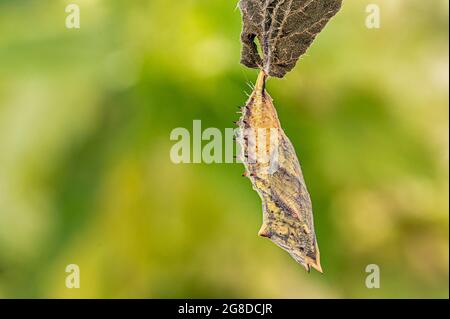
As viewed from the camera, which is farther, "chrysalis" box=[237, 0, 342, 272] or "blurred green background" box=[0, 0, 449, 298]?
"blurred green background" box=[0, 0, 449, 298]

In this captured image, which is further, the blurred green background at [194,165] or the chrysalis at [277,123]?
the blurred green background at [194,165]

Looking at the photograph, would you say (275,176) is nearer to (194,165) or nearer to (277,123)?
(277,123)

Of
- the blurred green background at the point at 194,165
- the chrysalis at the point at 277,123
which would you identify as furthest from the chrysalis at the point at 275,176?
the blurred green background at the point at 194,165

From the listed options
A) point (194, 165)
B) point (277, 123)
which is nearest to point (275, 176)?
point (277, 123)

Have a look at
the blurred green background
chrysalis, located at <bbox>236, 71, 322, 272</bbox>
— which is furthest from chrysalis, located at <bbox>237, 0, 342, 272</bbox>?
the blurred green background

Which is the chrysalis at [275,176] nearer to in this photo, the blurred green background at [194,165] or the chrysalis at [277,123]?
the chrysalis at [277,123]

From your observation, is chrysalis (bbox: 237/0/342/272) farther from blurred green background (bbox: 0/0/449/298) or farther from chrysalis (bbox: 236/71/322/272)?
blurred green background (bbox: 0/0/449/298)
